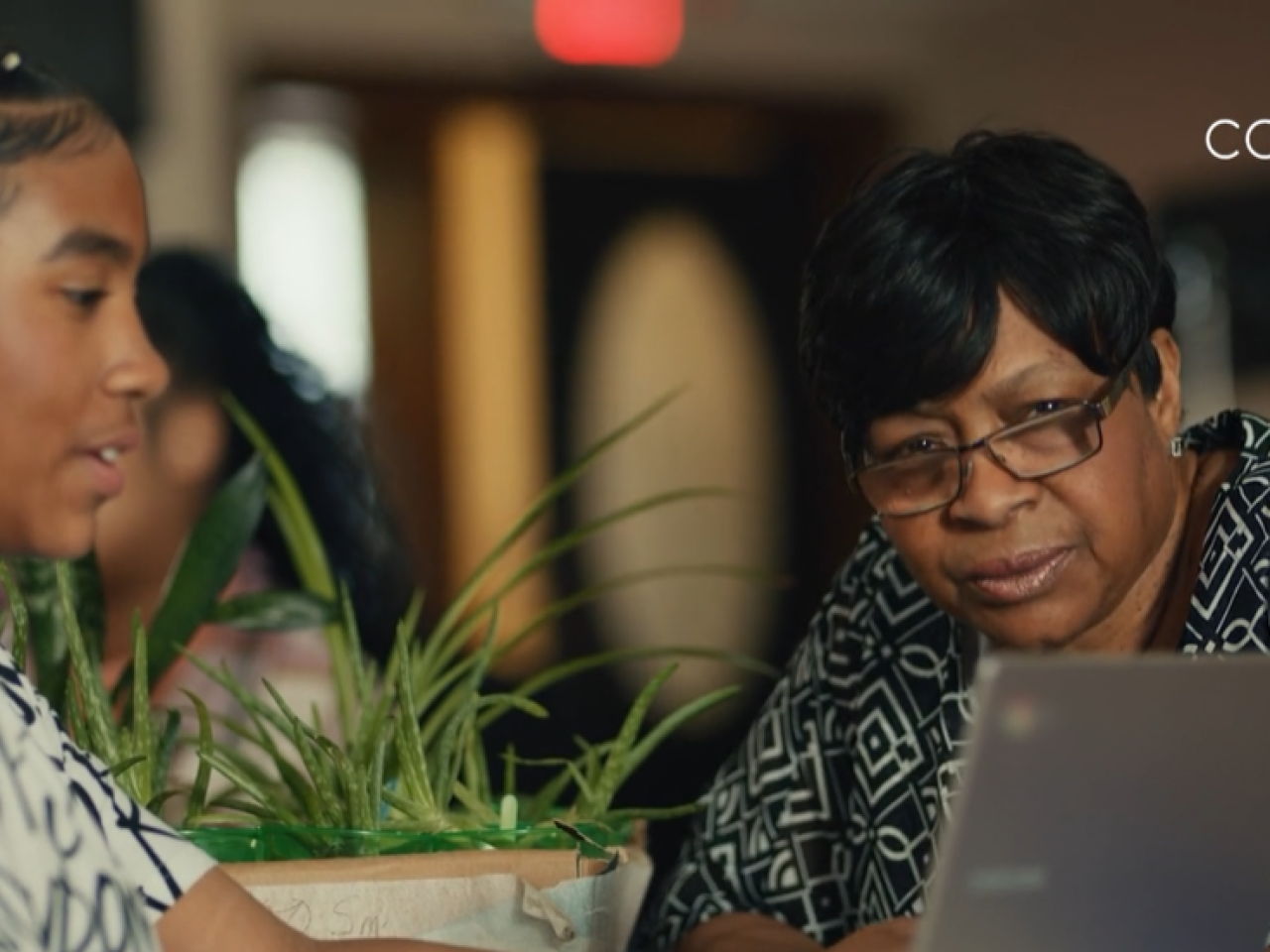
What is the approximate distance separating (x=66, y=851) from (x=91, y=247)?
38cm

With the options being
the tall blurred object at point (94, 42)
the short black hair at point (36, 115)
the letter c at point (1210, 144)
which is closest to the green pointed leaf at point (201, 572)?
the short black hair at point (36, 115)

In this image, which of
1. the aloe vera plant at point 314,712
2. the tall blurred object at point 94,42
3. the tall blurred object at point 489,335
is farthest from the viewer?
the tall blurred object at point 489,335

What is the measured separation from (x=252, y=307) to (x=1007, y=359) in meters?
1.48

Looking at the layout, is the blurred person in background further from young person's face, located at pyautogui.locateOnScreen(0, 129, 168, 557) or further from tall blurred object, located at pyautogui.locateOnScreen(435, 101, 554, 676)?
tall blurred object, located at pyautogui.locateOnScreen(435, 101, 554, 676)

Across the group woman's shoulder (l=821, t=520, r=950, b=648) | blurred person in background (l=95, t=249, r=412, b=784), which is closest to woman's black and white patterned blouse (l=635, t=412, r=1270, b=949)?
woman's shoulder (l=821, t=520, r=950, b=648)

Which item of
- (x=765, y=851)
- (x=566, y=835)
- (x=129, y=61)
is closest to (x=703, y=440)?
(x=129, y=61)

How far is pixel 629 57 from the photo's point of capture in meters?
4.58

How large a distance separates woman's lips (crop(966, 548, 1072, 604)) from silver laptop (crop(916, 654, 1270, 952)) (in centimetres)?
42

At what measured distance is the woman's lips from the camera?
1.35 m

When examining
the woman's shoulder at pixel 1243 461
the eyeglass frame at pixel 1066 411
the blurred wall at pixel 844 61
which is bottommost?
the woman's shoulder at pixel 1243 461

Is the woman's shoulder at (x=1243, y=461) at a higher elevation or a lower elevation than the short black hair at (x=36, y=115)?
lower

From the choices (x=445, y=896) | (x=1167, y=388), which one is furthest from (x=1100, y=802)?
(x=1167, y=388)

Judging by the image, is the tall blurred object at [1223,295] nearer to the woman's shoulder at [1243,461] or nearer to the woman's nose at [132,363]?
the woman's shoulder at [1243,461]

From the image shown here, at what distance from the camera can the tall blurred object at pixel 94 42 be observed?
3467 millimetres
